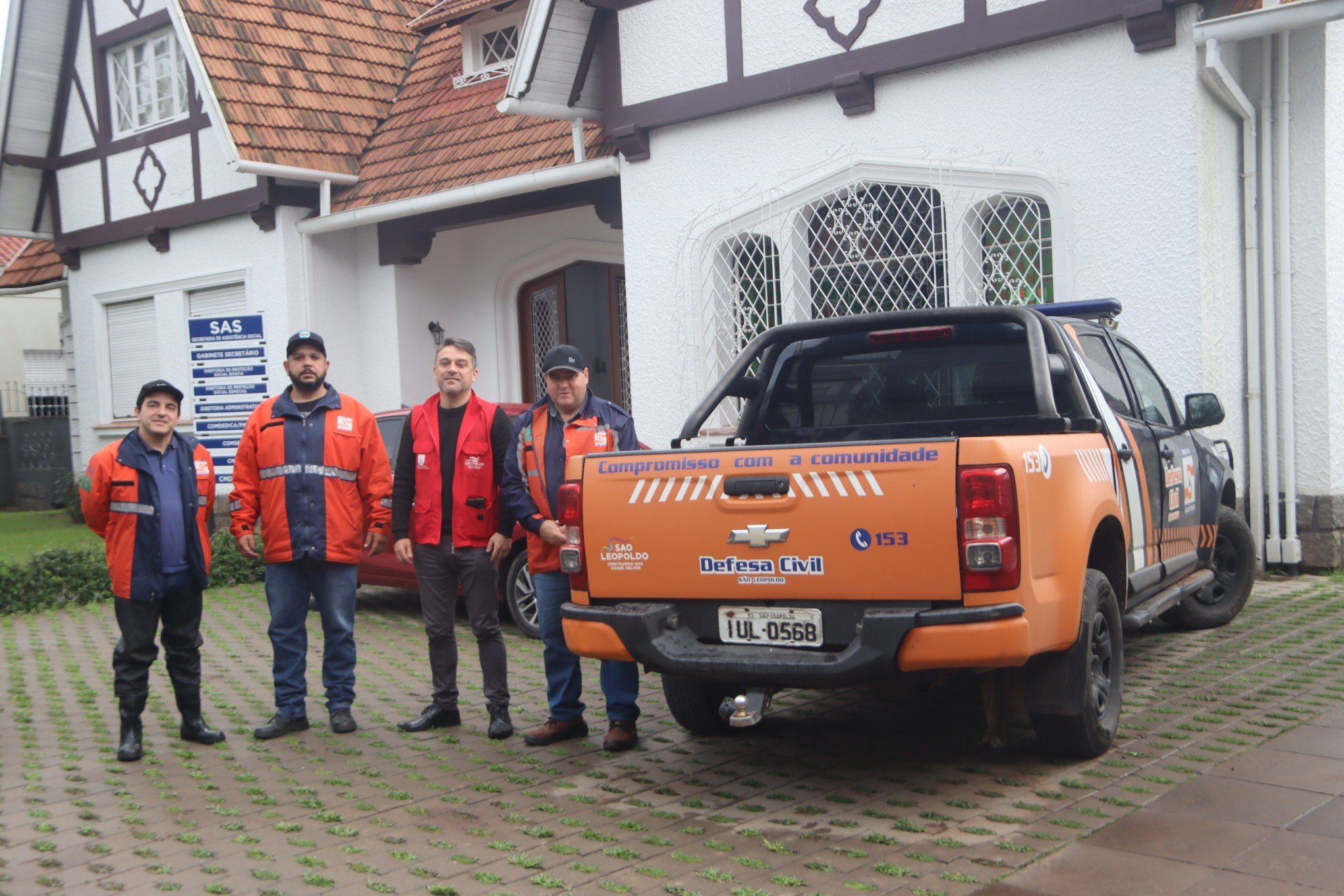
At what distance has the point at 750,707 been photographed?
498cm

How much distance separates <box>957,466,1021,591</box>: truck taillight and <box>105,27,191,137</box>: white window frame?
13.2 meters

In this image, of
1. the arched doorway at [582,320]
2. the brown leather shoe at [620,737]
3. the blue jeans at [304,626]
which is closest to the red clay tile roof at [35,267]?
the arched doorway at [582,320]

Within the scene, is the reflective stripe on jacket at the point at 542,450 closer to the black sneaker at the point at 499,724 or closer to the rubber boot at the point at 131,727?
the black sneaker at the point at 499,724

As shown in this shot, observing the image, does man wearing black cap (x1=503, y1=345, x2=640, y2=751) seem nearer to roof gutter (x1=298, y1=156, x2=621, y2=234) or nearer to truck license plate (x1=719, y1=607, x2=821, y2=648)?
truck license plate (x1=719, y1=607, x2=821, y2=648)

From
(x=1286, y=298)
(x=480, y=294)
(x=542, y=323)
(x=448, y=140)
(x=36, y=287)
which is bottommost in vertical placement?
(x=1286, y=298)

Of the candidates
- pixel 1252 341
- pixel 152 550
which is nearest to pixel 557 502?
pixel 152 550

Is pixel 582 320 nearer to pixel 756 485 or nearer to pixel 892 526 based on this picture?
pixel 756 485

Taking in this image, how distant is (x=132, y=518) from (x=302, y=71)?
960cm

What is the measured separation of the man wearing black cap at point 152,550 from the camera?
603 centimetres

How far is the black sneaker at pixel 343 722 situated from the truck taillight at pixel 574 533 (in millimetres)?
1731

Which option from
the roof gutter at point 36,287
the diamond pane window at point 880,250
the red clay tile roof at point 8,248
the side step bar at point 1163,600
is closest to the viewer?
the side step bar at point 1163,600

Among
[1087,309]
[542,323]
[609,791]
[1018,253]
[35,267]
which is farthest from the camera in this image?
[35,267]

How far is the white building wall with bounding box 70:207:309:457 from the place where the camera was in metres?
14.2

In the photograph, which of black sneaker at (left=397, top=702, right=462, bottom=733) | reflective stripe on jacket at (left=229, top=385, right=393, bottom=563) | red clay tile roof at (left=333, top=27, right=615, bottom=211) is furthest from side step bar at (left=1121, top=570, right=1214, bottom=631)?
red clay tile roof at (left=333, top=27, right=615, bottom=211)
